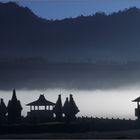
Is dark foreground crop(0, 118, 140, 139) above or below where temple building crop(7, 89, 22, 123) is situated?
below

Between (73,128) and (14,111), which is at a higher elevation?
(14,111)

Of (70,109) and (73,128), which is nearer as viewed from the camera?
(73,128)

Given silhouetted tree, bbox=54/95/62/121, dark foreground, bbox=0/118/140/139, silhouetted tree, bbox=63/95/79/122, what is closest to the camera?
dark foreground, bbox=0/118/140/139

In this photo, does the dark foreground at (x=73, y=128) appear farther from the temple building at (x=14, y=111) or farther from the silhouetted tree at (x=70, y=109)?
the temple building at (x=14, y=111)

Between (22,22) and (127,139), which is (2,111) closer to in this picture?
(127,139)

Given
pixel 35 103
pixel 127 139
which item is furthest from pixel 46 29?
pixel 127 139

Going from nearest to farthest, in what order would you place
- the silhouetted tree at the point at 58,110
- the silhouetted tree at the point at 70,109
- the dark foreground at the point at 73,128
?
the dark foreground at the point at 73,128, the silhouetted tree at the point at 70,109, the silhouetted tree at the point at 58,110

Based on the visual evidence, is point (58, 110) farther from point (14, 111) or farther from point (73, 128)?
point (73, 128)

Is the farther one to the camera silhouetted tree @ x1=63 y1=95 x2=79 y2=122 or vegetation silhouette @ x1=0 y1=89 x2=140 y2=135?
silhouetted tree @ x1=63 y1=95 x2=79 y2=122

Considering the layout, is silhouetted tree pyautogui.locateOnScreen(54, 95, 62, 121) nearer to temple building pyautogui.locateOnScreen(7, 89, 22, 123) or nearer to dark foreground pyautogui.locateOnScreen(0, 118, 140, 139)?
temple building pyautogui.locateOnScreen(7, 89, 22, 123)

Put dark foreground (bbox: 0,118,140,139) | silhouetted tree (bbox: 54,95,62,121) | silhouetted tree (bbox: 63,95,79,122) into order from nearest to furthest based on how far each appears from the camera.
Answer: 1. dark foreground (bbox: 0,118,140,139)
2. silhouetted tree (bbox: 63,95,79,122)
3. silhouetted tree (bbox: 54,95,62,121)

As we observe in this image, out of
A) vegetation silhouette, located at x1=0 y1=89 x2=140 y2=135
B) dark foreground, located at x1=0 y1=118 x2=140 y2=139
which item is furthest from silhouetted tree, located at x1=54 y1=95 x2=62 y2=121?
dark foreground, located at x1=0 y1=118 x2=140 y2=139

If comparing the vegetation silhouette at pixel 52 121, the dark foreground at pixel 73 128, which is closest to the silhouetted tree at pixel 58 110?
the vegetation silhouette at pixel 52 121

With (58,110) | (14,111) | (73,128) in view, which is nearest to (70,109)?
(58,110)
